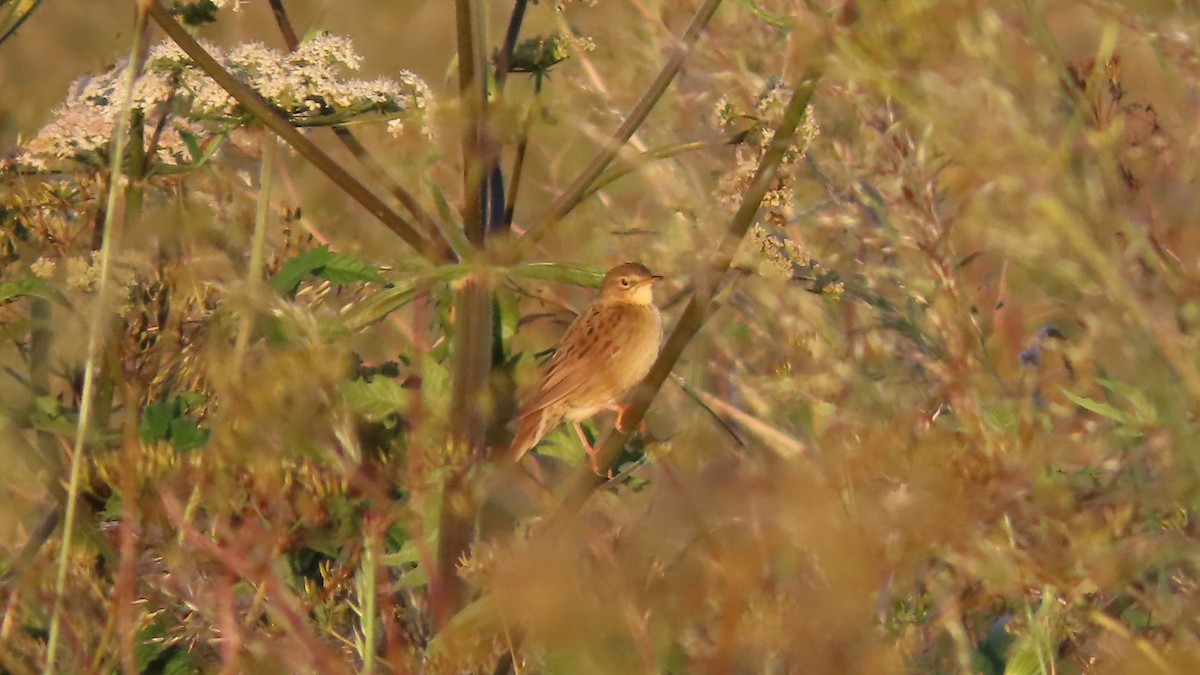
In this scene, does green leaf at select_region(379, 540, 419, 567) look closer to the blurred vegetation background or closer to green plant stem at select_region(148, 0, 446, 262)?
the blurred vegetation background

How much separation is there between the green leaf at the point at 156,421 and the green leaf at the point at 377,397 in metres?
0.42

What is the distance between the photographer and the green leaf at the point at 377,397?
3322mm

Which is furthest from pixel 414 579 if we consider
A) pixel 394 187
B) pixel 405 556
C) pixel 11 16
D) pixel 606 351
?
pixel 606 351

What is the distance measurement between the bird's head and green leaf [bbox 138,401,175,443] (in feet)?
6.37

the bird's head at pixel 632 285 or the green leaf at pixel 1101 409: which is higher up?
the green leaf at pixel 1101 409

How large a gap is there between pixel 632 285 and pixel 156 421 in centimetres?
242

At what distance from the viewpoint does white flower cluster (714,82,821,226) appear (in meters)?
3.21

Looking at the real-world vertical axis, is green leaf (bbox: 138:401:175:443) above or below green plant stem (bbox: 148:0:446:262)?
below

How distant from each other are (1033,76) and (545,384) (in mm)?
2386

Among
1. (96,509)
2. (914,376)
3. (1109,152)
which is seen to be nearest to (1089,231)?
(1109,152)

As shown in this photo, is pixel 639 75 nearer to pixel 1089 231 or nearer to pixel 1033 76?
pixel 1033 76

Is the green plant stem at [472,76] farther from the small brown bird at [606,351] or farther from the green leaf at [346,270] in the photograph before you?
the small brown bird at [606,351]

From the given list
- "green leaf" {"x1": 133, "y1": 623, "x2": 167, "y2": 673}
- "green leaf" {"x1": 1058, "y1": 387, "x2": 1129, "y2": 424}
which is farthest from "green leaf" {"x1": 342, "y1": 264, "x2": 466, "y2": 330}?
"green leaf" {"x1": 1058, "y1": 387, "x2": 1129, "y2": 424}

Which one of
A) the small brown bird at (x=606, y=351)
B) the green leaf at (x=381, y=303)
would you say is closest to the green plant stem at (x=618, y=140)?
the green leaf at (x=381, y=303)
